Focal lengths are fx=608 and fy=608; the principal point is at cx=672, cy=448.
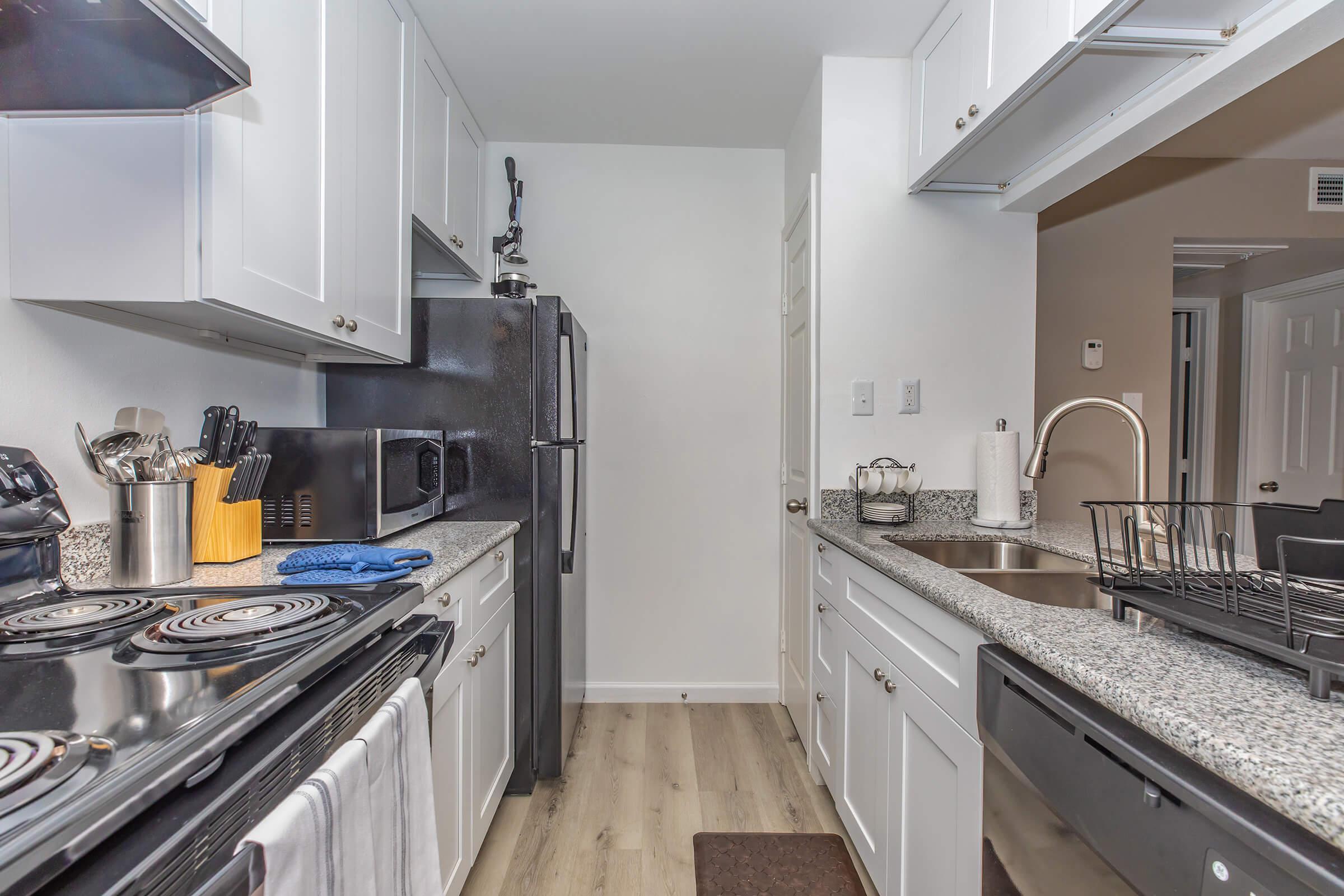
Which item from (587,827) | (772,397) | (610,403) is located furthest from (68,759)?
(772,397)

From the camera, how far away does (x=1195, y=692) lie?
2.13 ft

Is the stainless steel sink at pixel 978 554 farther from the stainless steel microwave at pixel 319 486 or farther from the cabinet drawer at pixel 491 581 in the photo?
the stainless steel microwave at pixel 319 486

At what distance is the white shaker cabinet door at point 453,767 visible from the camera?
1253 millimetres

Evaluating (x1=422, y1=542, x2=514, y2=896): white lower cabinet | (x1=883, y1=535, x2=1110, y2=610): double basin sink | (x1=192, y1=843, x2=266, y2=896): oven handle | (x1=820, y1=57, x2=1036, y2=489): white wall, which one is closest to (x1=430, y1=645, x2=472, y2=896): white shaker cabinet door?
(x1=422, y1=542, x2=514, y2=896): white lower cabinet

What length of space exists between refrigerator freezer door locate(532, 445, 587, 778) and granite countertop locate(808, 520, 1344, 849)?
1289 millimetres

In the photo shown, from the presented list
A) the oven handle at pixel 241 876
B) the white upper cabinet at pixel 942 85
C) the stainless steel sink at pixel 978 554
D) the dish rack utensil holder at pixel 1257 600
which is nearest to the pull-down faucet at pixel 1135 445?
the stainless steel sink at pixel 978 554

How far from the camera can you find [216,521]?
1293mm

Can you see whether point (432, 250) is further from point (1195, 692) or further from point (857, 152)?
point (1195, 692)

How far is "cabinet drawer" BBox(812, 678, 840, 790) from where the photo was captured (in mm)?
1830

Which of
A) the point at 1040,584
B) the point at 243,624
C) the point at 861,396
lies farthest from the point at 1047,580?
the point at 243,624

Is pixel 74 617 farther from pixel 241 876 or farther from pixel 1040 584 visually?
pixel 1040 584

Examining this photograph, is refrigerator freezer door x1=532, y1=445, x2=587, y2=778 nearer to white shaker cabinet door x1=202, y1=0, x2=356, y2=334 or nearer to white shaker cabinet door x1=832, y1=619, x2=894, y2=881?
white shaker cabinet door x1=202, y1=0, x2=356, y2=334

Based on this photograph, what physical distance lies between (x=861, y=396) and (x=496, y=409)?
125 centimetres

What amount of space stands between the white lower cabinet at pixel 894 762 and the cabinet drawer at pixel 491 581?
1.01 meters
